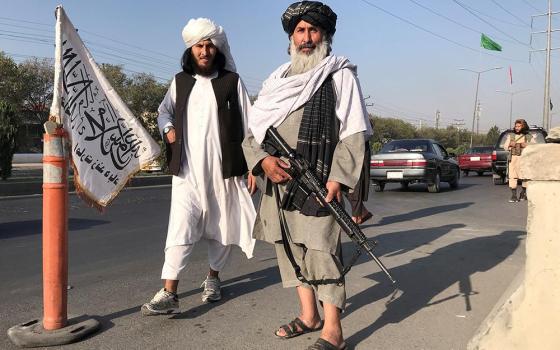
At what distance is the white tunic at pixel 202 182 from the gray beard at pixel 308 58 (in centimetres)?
78


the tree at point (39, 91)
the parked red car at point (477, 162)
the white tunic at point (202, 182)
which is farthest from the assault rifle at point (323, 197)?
the tree at point (39, 91)

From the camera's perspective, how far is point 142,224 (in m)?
7.69

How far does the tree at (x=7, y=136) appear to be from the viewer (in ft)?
46.3

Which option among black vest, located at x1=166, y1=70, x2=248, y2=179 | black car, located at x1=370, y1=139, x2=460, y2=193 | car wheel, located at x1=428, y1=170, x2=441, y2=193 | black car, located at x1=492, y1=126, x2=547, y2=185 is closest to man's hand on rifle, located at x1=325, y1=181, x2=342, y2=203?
black vest, located at x1=166, y1=70, x2=248, y2=179

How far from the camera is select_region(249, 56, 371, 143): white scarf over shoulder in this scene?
2.70 metres

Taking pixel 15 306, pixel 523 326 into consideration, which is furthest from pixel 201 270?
pixel 523 326

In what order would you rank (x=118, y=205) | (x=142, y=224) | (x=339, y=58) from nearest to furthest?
(x=339, y=58), (x=142, y=224), (x=118, y=205)

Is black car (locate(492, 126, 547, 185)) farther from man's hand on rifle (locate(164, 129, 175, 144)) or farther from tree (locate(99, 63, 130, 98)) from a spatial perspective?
tree (locate(99, 63, 130, 98))

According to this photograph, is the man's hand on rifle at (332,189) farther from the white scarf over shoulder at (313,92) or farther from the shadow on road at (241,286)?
the shadow on road at (241,286)

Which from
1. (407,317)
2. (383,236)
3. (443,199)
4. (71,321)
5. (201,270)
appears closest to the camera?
(71,321)

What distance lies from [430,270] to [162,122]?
290 cm

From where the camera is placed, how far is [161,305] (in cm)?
325

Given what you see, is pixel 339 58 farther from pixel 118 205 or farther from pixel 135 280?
pixel 118 205

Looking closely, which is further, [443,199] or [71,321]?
[443,199]
